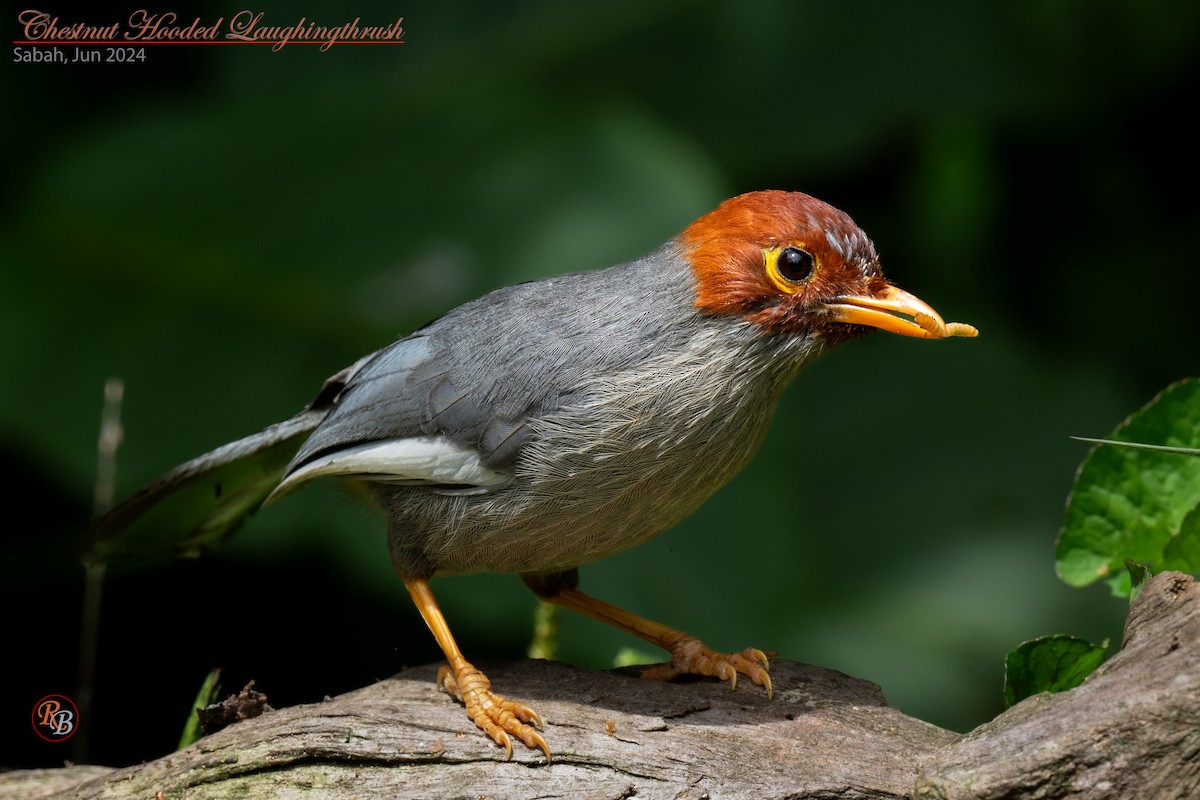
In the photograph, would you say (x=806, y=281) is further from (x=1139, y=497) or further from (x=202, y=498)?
(x=202, y=498)

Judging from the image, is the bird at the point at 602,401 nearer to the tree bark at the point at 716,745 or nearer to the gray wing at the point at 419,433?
the gray wing at the point at 419,433

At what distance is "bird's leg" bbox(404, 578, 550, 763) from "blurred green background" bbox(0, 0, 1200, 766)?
63cm

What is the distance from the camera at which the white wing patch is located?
3.87 m

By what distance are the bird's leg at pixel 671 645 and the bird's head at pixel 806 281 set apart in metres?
1.10

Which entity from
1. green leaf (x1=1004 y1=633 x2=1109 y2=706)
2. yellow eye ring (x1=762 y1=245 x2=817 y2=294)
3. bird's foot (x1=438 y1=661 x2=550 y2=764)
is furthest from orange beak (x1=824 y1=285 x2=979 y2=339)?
bird's foot (x1=438 y1=661 x2=550 y2=764)

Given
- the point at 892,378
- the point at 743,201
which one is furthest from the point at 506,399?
the point at 892,378

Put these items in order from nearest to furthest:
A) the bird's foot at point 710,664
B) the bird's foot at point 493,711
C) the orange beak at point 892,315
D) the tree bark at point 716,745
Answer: the tree bark at point 716,745 < the bird's foot at point 493,711 < the orange beak at point 892,315 < the bird's foot at point 710,664

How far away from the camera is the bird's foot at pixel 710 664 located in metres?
4.00

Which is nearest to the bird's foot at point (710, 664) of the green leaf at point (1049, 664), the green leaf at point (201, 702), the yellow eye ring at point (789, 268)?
the green leaf at point (1049, 664)

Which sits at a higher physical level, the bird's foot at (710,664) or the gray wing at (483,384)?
the gray wing at (483,384)

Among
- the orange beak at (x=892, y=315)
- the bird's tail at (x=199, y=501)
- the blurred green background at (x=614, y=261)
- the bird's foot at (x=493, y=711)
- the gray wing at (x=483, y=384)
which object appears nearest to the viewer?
the bird's foot at (x=493, y=711)

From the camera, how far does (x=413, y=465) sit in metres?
3.92

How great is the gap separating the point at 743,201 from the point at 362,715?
6.52 ft

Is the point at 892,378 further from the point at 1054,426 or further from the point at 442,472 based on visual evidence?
the point at 442,472
